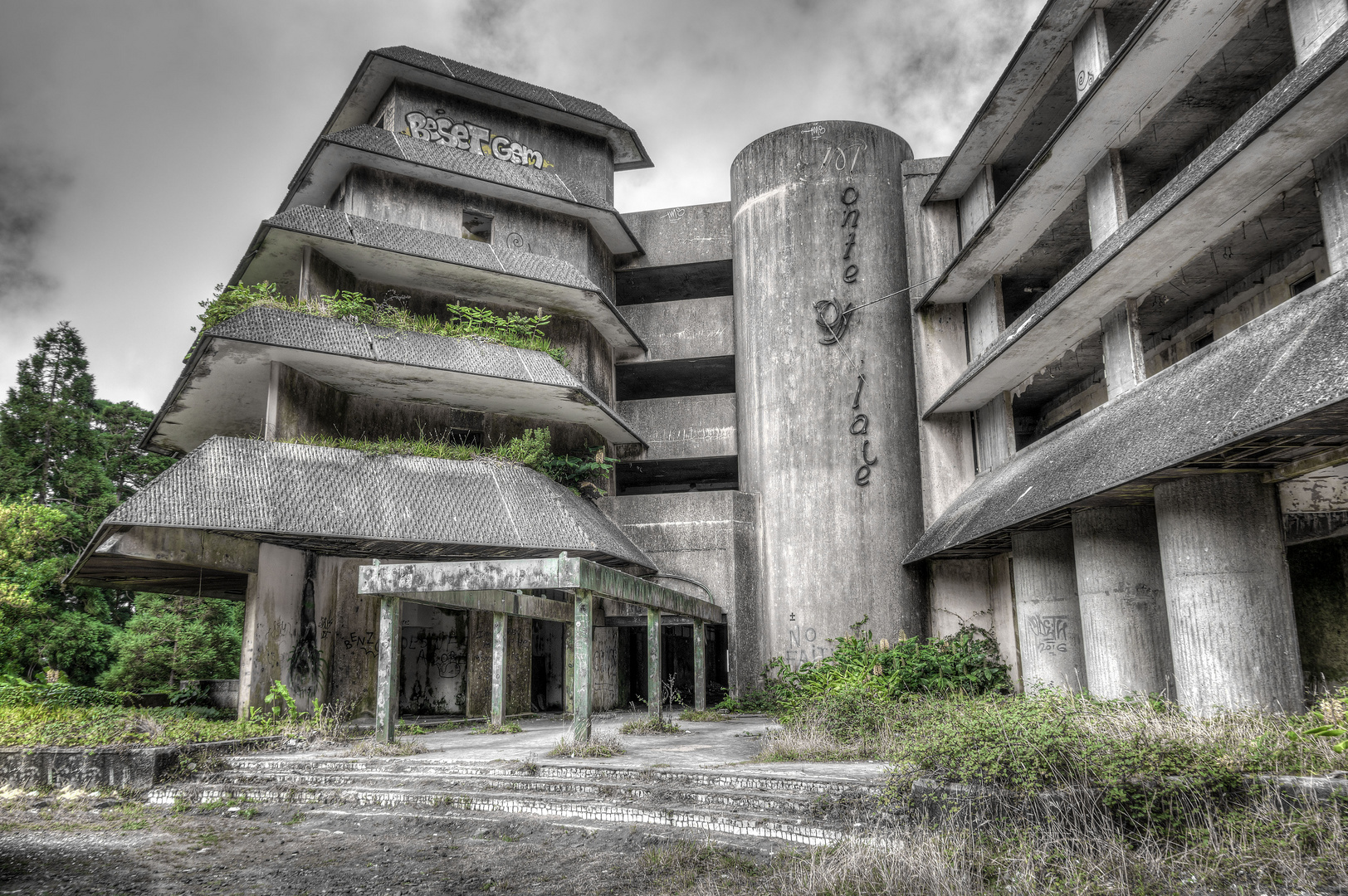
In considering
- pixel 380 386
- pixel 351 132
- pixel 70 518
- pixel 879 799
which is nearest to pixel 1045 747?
pixel 879 799

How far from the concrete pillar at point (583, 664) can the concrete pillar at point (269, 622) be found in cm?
686

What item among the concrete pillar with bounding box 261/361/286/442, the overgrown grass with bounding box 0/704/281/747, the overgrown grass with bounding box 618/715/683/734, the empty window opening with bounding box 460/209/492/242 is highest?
the empty window opening with bounding box 460/209/492/242

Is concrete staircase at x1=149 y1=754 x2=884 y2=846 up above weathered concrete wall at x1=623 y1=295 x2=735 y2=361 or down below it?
below

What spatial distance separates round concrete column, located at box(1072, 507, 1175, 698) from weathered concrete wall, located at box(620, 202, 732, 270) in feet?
47.3

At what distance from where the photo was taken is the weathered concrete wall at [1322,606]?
42.5ft

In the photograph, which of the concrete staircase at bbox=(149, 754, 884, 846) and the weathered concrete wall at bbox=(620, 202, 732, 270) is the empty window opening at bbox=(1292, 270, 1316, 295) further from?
the weathered concrete wall at bbox=(620, 202, 732, 270)

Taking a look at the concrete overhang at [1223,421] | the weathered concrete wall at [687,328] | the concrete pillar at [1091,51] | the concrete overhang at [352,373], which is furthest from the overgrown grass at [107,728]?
the concrete pillar at [1091,51]

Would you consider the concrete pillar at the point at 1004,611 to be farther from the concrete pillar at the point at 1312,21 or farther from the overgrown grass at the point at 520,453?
the concrete pillar at the point at 1312,21

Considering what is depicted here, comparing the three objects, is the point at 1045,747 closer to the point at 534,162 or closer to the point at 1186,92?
the point at 1186,92

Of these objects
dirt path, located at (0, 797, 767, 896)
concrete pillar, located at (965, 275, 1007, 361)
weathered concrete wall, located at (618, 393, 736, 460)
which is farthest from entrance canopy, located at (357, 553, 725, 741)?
weathered concrete wall, located at (618, 393, 736, 460)

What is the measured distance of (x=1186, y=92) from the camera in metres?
12.4

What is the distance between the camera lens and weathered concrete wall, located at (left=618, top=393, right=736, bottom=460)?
23.2 m

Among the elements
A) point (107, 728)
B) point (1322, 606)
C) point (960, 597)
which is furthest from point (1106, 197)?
point (107, 728)

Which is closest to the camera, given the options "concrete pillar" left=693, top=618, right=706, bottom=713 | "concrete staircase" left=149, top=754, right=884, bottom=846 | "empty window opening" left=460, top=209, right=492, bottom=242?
"concrete staircase" left=149, top=754, right=884, bottom=846
